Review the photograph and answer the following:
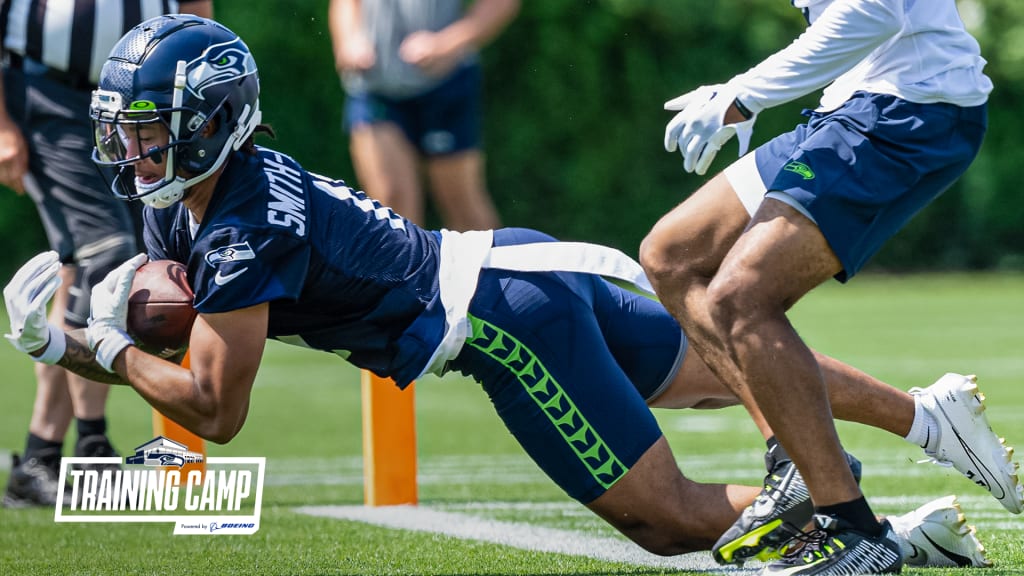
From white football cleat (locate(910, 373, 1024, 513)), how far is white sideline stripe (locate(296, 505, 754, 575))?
601mm

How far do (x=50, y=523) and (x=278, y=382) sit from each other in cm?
557

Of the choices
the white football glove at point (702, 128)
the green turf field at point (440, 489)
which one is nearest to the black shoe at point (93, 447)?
the green turf field at point (440, 489)

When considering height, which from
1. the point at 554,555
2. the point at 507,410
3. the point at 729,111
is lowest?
the point at 554,555

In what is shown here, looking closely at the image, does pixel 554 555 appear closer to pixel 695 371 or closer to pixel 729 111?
pixel 695 371

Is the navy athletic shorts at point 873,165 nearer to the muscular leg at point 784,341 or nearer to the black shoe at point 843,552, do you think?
the muscular leg at point 784,341

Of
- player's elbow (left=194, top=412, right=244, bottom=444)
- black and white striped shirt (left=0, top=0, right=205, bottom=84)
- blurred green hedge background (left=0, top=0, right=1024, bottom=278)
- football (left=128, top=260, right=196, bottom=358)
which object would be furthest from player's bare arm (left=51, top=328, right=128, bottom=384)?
blurred green hedge background (left=0, top=0, right=1024, bottom=278)

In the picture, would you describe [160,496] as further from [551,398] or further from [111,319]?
[551,398]

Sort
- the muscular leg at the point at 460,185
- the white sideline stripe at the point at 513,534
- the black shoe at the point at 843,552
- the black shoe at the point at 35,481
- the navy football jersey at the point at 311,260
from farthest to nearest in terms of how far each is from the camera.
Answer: the muscular leg at the point at 460,185
the black shoe at the point at 35,481
the white sideline stripe at the point at 513,534
the navy football jersey at the point at 311,260
the black shoe at the point at 843,552

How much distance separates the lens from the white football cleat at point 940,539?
3.47 meters

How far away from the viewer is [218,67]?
358 cm

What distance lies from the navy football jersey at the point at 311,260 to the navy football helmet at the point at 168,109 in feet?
0.29

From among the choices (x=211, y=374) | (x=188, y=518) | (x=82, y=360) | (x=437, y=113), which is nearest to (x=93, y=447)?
(x=188, y=518)

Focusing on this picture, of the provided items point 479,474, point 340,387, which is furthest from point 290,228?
point 340,387

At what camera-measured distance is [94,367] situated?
3656mm
